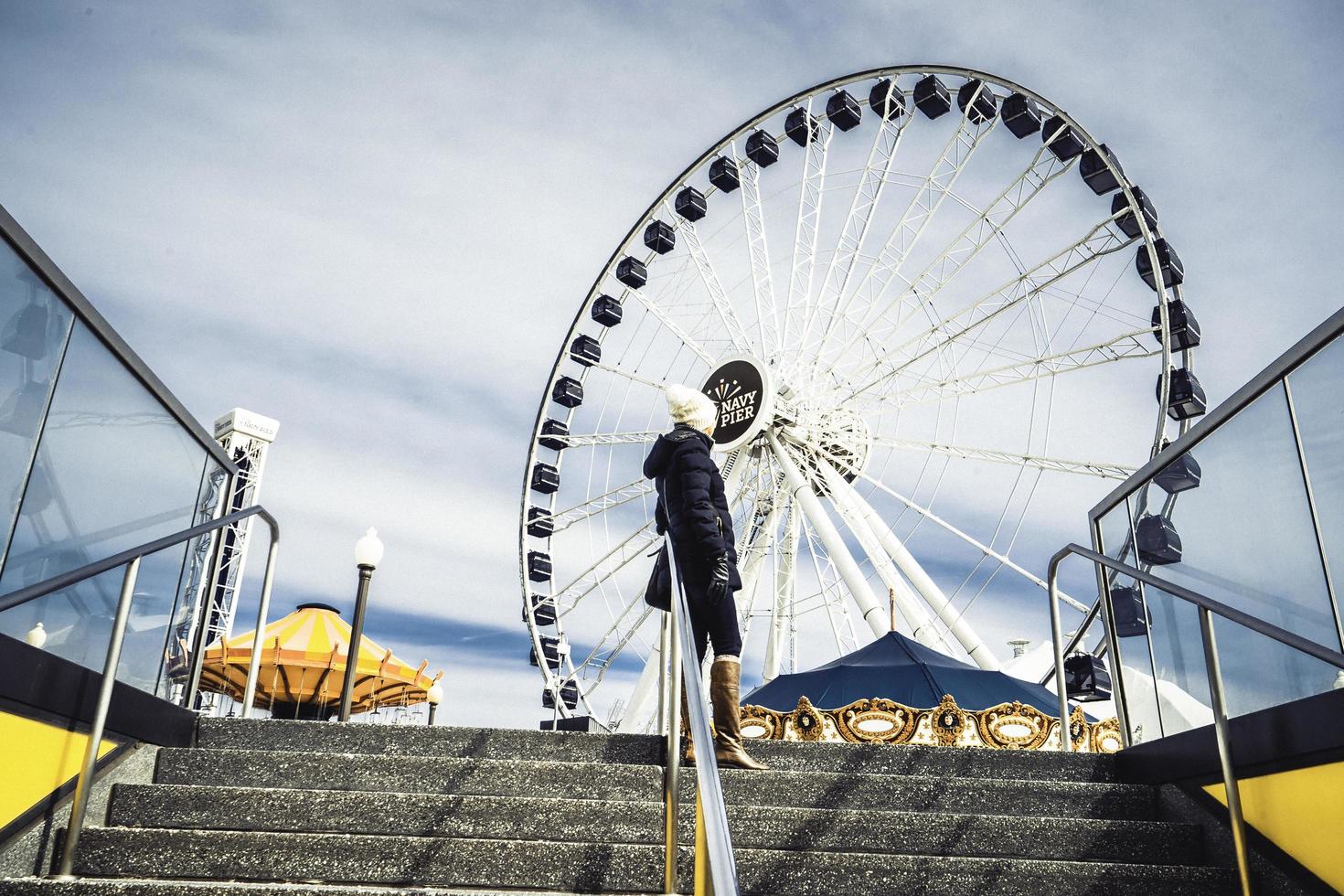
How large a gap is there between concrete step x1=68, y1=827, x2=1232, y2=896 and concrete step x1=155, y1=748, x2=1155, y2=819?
0.48m

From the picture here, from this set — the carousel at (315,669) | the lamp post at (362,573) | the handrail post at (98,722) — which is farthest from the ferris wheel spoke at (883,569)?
the handrail post at (98,722)

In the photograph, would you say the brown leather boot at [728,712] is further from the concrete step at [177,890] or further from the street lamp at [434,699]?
the street lamp at [434,699]

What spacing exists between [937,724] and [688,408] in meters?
6.73

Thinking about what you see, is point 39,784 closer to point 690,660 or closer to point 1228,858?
point 690,660

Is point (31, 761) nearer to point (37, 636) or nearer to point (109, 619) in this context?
point (37, 636)

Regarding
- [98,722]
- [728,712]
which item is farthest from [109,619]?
[728,712]

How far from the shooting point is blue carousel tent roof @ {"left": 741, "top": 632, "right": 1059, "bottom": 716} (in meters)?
10.6

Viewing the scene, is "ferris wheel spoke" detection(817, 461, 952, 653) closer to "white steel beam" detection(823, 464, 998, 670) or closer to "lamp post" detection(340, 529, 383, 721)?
"white steel beam" detection(823, 464, 998, 670)

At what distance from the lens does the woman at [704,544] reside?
3.79 m

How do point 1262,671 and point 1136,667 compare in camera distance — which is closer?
point 1262,671

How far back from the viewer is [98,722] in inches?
119

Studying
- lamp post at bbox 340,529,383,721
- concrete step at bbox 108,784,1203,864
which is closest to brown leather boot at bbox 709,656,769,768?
concrete step at bbox 108,784,1203,864

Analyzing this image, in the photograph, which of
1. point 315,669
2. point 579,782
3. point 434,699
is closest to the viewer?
point 579,782

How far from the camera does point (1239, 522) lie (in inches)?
133
